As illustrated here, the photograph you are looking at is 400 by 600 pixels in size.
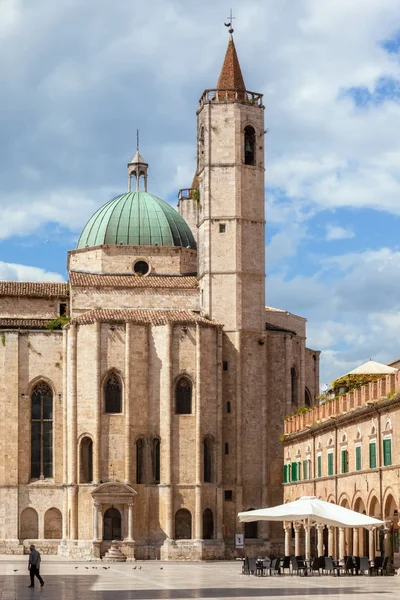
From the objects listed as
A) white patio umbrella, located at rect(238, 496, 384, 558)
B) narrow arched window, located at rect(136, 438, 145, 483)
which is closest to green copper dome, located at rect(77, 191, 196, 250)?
narrow arched window, located at rect(136, 438, 145, 483)

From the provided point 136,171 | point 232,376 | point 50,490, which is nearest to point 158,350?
point 232,376

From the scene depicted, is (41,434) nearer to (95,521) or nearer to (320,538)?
(95,521)

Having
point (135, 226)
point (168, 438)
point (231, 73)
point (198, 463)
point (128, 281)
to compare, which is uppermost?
point (231, 73)

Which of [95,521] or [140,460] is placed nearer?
[95,521]

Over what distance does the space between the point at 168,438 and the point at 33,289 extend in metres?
15.8

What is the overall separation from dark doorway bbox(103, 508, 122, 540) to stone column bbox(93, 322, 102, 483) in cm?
191

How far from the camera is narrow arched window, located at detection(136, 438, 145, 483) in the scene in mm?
70812

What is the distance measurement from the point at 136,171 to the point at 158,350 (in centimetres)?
2016

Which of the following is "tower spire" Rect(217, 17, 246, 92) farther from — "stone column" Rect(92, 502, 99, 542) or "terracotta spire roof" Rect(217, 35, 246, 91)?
"stone column" Rect(92, 502, 99, 542)

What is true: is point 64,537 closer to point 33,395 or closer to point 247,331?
point 33,395

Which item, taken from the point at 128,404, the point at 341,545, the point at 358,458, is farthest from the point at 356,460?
the point at 128,404

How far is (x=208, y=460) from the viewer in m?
71.6

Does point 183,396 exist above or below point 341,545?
above

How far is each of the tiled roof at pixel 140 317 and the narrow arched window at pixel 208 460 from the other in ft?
21.9
